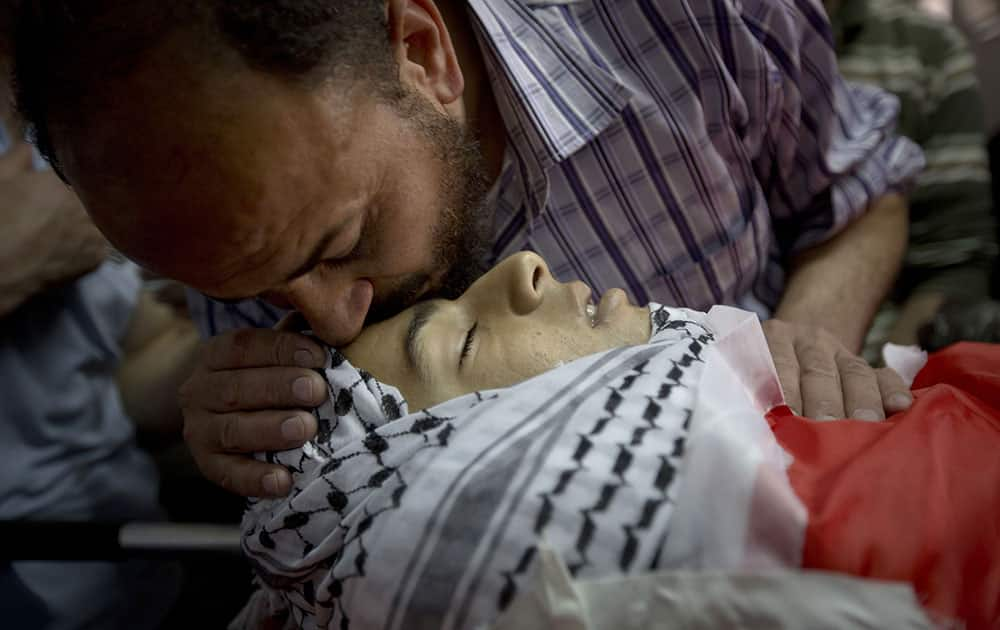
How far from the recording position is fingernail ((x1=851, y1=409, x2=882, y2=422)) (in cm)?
94

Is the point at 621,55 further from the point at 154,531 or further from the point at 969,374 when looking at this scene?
the point at 154,531

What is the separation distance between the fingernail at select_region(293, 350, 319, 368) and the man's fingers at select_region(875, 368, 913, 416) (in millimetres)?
712

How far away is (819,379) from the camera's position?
1.06 meters

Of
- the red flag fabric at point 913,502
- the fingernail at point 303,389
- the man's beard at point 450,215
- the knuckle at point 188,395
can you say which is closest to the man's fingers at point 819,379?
the red flag fabric at point 913,502

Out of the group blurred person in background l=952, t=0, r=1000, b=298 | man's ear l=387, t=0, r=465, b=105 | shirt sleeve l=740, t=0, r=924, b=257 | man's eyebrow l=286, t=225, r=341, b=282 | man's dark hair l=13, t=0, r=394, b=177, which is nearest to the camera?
man's dark hair l=13, t=0, r=394, b=177

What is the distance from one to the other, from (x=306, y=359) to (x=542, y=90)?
0.60 m

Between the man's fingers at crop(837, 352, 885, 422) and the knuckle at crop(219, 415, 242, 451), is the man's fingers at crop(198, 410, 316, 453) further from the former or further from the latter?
the man's fingers at crop(837, 352, 885, 422)

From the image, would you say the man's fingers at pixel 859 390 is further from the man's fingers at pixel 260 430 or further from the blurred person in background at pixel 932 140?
the man's fingers at pixel 260 430

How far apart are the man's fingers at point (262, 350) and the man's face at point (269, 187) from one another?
30 mm

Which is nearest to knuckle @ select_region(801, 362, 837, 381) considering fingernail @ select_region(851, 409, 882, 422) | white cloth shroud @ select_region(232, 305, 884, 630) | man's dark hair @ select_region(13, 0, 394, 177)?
fingernail @ select_region(851, 409, 882, 422)

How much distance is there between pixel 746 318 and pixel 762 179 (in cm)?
63

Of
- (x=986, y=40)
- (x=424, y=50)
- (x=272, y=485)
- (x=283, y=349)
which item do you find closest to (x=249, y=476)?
(x=272, y=485)

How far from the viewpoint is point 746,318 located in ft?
3.14

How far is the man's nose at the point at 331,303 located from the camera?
90 cm
